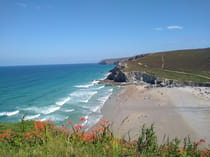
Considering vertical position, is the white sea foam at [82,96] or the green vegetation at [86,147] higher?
the green vegetation at [86,147]

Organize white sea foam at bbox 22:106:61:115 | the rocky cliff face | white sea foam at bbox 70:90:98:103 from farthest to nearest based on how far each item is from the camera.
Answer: the rocky cliff face → white sea foam at bbox 70:90:98:103 → white sea foam at bbox 22:106:61:115

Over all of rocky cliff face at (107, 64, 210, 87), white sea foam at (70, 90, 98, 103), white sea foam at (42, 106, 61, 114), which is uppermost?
rocky cliff face at (107, 64, 210, 87)

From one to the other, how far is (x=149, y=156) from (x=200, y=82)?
44237 mm

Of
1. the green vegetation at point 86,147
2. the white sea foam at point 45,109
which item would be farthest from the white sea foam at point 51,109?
the green vegetation at point 86,147

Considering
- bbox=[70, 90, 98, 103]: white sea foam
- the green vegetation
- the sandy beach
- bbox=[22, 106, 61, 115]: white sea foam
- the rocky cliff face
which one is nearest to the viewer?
the green vegetation

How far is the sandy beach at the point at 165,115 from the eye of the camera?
1639cm

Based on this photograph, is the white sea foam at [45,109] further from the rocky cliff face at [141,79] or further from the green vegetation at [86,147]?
the rocky cliff face at [141,79]

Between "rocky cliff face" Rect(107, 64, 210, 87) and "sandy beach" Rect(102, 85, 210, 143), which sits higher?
"rocky cliff face" Rect(107, 64, 210, 87)

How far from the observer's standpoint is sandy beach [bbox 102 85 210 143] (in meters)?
16.4

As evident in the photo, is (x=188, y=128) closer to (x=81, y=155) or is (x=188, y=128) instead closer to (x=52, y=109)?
(x=81, y=155)

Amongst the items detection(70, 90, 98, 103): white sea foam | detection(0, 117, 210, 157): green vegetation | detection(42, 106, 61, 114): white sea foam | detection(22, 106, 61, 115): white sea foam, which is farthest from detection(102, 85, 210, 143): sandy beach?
detection(0, 117, 210, 157): green vegetation

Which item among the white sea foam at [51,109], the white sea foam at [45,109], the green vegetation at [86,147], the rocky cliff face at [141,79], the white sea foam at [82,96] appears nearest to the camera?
the green vegetation at [86,147]

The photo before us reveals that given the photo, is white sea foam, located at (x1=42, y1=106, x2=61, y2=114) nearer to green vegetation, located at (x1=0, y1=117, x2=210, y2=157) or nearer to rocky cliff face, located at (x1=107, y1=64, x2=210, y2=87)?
green vegetation, located at (x1=0, y1=117, x2=210, y2=157)

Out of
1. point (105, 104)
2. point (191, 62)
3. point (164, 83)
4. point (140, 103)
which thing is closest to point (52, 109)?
point (105, 104)
